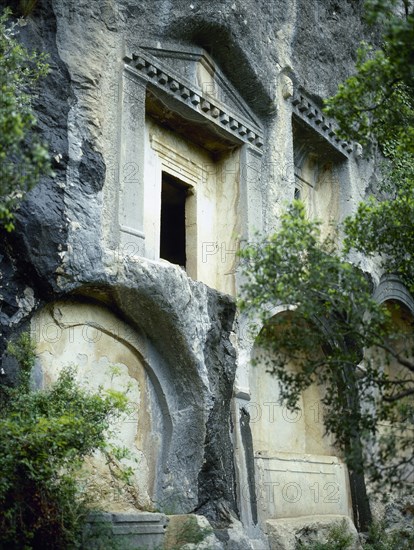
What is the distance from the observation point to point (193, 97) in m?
9.86

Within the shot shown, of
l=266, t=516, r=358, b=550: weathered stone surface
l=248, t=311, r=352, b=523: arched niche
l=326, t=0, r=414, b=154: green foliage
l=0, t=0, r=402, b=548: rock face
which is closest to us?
l=326, t=0, r=414, b=154: green foliage

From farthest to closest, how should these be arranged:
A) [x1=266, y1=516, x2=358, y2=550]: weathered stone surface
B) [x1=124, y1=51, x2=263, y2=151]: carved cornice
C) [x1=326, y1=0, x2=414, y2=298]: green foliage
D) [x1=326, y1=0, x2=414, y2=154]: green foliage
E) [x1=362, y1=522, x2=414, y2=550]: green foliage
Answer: [x1=362, y1=522, x2=414, y2=550]: green foliage < [x1=266, y1=516, x2=358, y2=550]: weathered stone surface < [x1=124, y1=51, x2=263, y2=151]: carved cornice < [x1=326, y1=0, x2=414, y2=298]: green foliage < [x1=326, y1=0, x2=414, y2=154]: green foliage

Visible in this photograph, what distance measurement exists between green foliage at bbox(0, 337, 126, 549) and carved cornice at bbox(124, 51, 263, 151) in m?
4.42

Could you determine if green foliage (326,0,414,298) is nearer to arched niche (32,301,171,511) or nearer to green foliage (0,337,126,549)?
arched niche (32,301,171,511)

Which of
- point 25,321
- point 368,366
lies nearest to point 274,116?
point 25,321

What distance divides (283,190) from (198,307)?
3032 mm

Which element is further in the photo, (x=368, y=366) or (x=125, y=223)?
(x=125, y=223)

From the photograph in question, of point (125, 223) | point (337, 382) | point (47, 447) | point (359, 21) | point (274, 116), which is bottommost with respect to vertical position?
point (47, 447)

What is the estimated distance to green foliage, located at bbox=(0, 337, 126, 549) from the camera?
19.3 feet

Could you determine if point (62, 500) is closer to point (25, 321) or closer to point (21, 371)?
point (21, 371)

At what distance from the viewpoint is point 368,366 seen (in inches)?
231

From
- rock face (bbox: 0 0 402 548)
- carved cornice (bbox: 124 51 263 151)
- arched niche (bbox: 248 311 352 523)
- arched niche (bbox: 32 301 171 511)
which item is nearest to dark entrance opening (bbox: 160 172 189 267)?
rock face (bbox: 0 0 402 548)

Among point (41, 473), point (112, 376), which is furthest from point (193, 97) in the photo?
point (41, 473)

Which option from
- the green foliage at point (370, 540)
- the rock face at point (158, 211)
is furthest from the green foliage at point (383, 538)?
the rock face at point (158, 211)
